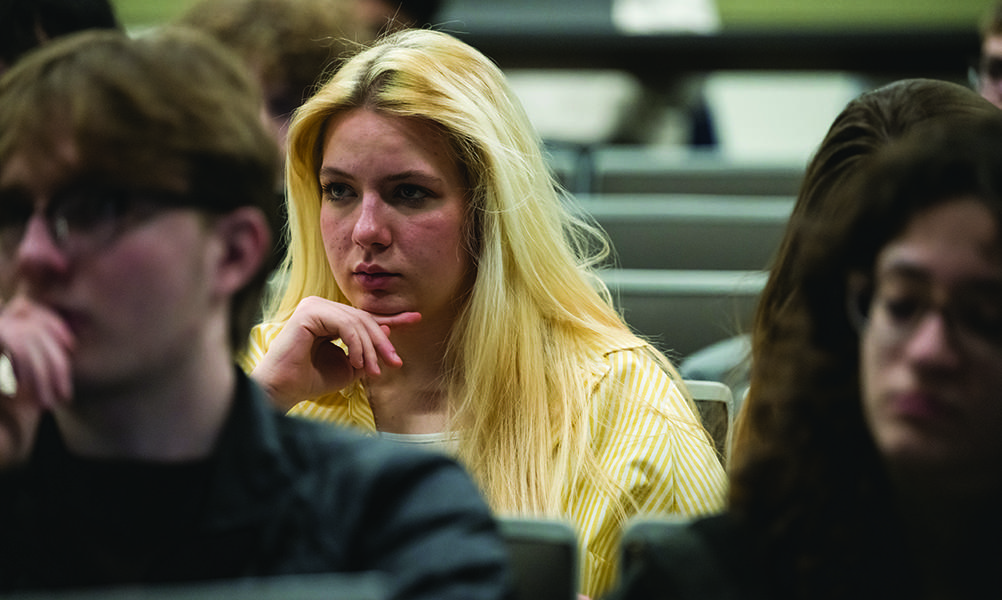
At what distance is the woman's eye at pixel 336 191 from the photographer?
1.82 m

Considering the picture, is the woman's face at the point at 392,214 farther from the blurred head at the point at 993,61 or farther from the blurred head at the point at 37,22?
the blurred head at the point at 993,61

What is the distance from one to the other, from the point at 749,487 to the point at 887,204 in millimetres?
259

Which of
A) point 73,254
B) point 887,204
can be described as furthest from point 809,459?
point 73,254

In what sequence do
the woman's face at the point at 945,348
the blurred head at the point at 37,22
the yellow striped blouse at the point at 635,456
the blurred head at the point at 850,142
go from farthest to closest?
the blurred head at the point at 37,22 < the yellow striped blouse at the point at 635,456 < the blurred head at the point at 850,142 < the woman's face at the point at 945,348

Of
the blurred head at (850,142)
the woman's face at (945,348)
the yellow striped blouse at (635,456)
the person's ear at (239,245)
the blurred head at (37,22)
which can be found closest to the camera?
the woman's face at (945,348)

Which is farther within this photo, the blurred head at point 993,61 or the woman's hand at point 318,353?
the blurred head at point 993,61

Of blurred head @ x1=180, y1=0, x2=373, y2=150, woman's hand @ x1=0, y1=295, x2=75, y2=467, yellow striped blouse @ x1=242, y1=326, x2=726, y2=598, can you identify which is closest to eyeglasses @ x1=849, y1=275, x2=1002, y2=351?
woman's hand @ x1=0, y1=295, x2=75, y2=467

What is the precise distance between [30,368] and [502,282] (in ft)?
3.12

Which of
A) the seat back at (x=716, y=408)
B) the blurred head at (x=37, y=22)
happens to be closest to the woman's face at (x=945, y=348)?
the seat back at (x=716, y=408)

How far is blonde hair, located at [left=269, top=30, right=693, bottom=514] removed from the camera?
67.7 inches

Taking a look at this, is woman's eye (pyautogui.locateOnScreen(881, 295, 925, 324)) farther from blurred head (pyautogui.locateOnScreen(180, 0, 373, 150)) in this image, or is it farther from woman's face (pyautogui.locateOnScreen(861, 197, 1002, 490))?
blurred head (pyautogui.locateOnScreen(180, 0, 373, 150))

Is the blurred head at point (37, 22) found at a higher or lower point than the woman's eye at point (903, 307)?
higher

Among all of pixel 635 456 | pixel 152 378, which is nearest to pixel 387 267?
pixel 635 456

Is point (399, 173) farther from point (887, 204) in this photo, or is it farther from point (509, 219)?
point (887, 204)
